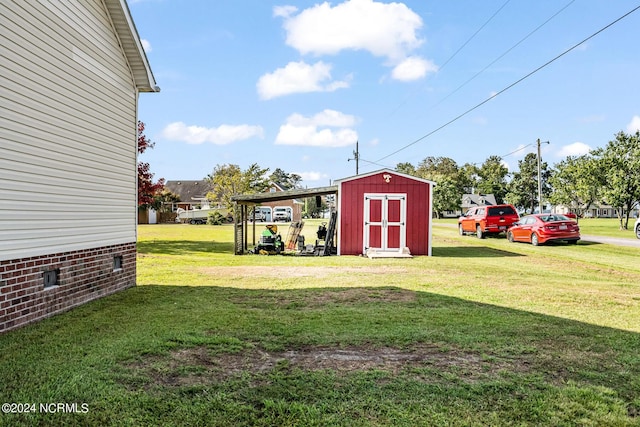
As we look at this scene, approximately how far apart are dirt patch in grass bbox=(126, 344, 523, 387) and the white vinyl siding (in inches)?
108

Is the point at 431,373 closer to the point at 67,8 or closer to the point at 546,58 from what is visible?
the point at 67,8

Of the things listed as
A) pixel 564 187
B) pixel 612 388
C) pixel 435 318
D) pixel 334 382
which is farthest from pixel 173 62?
pixel 564 187

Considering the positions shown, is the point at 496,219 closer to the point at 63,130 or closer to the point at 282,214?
the point at 63,130

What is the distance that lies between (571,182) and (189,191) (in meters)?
43.9

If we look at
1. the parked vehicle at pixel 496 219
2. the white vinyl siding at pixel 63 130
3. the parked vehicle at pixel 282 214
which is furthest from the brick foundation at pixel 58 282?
the parked vehicle at pixel 282 214

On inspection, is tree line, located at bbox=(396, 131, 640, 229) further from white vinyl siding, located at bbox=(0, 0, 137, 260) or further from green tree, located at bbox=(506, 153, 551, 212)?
white vinyl siding, located at bbox=(0, 0, 137, 260)

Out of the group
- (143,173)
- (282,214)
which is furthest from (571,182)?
(143,173)

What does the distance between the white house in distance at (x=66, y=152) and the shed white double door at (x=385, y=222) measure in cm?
853

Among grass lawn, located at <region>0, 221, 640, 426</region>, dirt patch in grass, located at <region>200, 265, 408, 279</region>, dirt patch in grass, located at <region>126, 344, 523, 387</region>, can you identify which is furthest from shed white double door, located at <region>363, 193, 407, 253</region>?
dirt patch in grass, located at <region>126, 344, 523, 387</region>

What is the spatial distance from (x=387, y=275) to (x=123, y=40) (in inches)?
286

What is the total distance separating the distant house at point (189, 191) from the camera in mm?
55875

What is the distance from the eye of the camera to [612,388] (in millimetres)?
3574

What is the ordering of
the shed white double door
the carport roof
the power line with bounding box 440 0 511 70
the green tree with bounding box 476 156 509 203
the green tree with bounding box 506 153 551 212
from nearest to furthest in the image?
the shed white double door
the carport roof
the power line with bounding box 440 0 511 70
the green tree with bounding box 506 153 551 212
the green tree with bounding box 476 156 509 203

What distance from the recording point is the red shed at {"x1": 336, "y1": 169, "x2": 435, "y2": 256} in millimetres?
15484
